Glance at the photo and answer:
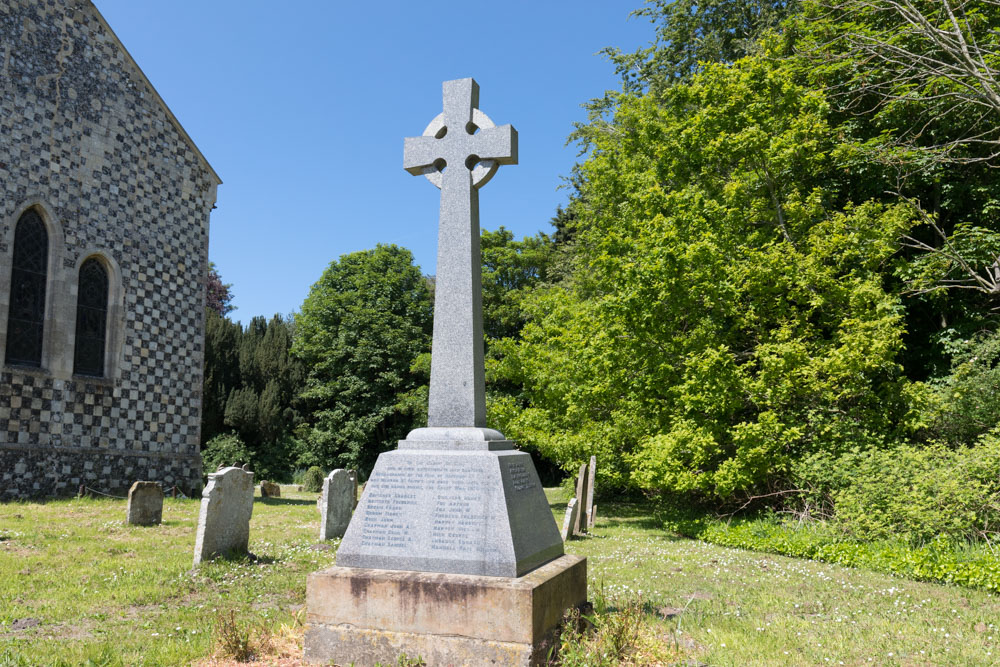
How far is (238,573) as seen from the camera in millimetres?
9047

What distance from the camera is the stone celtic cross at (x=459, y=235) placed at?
6195 millimetres

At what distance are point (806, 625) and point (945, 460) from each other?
617 cm

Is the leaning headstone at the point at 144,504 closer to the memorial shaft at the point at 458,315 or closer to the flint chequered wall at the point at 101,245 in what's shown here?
the flint chequered wall at the point at 101,245

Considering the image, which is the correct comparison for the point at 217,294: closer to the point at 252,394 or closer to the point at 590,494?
the point at 252,394

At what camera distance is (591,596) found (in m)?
7.48

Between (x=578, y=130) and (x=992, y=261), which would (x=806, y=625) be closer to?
(x=992, y=261)

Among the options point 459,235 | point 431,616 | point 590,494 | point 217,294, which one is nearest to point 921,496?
point 590,494

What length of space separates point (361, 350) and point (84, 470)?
17.9 meters

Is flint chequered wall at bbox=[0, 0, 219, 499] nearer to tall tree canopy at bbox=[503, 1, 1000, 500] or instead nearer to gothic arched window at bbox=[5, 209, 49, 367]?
gothic arched window at bbox=[5, 209, 49, 367]

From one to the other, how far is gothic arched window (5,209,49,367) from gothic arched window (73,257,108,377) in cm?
92

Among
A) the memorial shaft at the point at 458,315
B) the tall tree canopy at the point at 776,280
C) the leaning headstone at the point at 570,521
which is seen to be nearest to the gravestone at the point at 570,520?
the leaning headstone at the point at 570,521

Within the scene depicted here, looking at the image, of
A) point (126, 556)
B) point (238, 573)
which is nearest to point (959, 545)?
point (238, 573)

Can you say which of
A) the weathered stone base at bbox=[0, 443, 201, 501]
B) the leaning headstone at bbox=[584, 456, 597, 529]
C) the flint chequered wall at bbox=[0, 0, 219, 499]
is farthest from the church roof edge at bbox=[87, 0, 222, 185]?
the leaning headstone at bbox=[584, 456, 597, 529]

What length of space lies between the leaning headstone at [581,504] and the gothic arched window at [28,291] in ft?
45.1
